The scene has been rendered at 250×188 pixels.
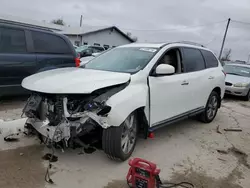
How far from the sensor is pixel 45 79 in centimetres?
331

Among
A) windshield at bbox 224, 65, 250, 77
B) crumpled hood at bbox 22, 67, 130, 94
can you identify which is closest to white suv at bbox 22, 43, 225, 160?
crumpled hood at bbox 22, 67, 130, 94

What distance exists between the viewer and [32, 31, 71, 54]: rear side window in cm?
583

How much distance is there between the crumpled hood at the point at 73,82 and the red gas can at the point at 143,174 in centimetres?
103

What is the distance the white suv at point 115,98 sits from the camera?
2973 mm

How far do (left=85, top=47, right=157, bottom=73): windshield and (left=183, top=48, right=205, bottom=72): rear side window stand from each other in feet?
2.97

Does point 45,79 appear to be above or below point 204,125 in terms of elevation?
above

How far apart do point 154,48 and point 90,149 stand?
1951 mm

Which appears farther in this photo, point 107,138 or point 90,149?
point 90,149

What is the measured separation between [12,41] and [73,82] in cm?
315

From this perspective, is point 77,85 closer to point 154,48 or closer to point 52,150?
point 52,150

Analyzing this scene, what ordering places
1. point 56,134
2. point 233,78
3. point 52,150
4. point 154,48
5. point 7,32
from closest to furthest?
1. point 56,134
2. point 52,150
3. point 154,48
4. point 7,32
5. point 233,78

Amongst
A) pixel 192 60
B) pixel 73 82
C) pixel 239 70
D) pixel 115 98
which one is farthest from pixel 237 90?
pixel 73 82

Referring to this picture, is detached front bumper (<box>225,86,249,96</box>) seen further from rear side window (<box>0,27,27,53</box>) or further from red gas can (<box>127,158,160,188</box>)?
red gas can (<box>127,158,160,188</box>)

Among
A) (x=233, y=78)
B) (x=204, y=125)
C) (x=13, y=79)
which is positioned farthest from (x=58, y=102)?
(x=233, y=78)
